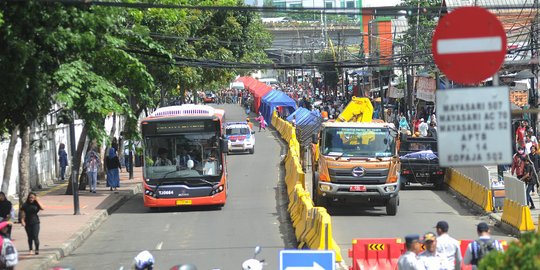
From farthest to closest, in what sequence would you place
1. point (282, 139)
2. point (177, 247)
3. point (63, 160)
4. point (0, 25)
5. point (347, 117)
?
point (282, 139), point (63, 160), point (347, 117), point (177, 247), point (0, 25)

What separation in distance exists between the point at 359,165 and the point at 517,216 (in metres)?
5.17

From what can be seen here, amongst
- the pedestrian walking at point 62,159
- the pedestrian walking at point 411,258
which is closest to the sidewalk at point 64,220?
the pedestrian walking at point 62,159

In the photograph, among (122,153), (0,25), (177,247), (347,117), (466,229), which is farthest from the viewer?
(122,153)

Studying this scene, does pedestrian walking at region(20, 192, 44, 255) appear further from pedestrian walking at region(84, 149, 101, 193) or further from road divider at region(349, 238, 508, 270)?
pedestrian walking at region(84, 149, 101, 193)

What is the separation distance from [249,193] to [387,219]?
385 inches

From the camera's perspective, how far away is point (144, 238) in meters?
26.5

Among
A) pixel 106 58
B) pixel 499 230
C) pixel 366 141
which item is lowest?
pixel 499 230

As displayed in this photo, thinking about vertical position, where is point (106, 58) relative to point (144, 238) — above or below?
above

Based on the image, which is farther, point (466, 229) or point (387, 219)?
point (387, 219)

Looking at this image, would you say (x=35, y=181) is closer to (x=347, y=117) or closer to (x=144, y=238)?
(x=347, y=117)

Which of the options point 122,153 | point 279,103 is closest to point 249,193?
point 122,153

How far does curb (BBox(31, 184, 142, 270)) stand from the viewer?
22.2m

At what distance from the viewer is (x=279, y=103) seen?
265 feet

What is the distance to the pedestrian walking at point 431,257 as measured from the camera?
13.5 m
